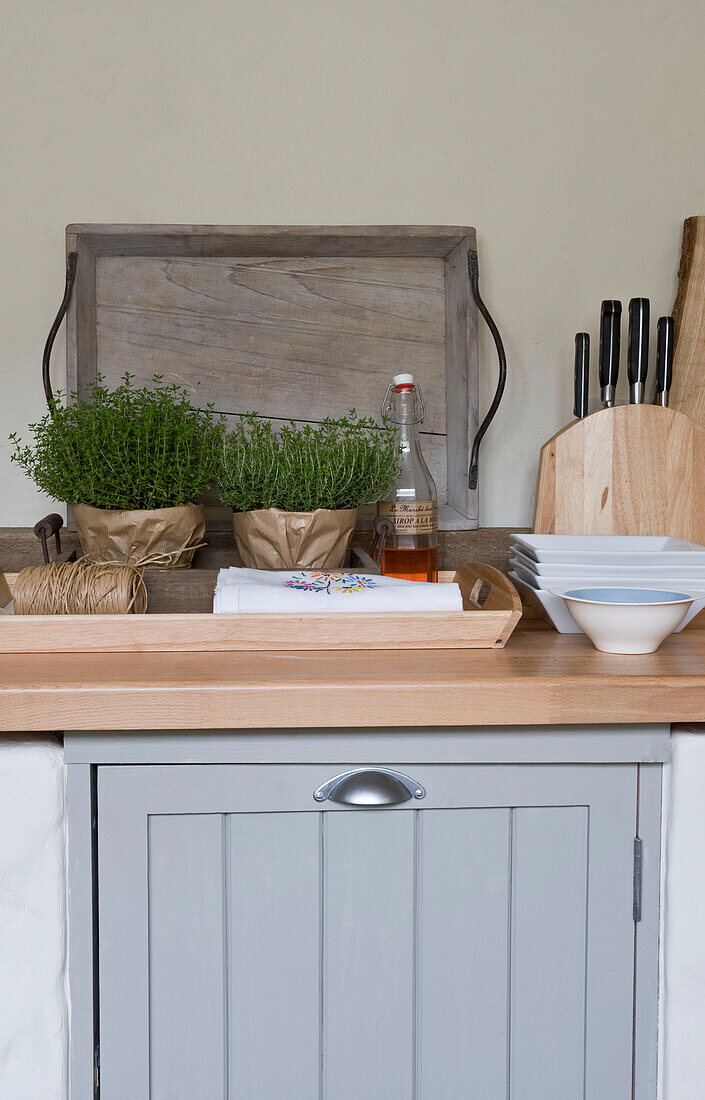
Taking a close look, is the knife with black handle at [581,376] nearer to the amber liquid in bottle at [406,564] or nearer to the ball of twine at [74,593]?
the amber liquid in bottle at [406,564]

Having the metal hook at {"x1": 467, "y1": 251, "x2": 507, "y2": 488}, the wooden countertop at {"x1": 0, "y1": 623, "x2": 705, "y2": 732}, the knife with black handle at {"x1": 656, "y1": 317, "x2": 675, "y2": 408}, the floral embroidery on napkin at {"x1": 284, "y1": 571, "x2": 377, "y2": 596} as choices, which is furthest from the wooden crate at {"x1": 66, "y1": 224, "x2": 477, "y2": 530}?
the wooden countertop at {"x1": 0, "y1": 623, "x2": 705, "y2": 732}

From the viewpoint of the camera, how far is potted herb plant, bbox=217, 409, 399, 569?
120 cm

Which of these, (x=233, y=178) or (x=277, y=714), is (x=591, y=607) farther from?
(x=233, y=178)

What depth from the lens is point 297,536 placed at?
1.20 meters

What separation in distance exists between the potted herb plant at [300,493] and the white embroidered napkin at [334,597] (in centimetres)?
18

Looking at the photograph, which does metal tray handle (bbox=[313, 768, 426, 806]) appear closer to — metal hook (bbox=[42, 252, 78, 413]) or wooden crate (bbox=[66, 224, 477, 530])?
wooden crate (bbox=[66, 224, 477, 530])

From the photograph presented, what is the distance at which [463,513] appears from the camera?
1443 millimetres

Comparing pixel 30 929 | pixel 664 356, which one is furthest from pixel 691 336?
pixel 30 929

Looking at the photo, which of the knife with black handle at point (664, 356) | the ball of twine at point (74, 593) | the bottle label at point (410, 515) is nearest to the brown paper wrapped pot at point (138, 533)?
the ball of twine at point (74, 593)

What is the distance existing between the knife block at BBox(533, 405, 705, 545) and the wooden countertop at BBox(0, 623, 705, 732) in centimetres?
49

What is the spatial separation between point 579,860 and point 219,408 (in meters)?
0.92

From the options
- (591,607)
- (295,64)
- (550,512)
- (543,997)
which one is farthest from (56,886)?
(295,64)

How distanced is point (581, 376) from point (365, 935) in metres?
0.88

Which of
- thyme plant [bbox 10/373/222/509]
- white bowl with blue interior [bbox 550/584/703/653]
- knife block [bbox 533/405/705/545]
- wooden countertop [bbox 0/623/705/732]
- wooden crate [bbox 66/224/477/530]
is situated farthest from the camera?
wooden crate [bbox 66/224/477/530]
